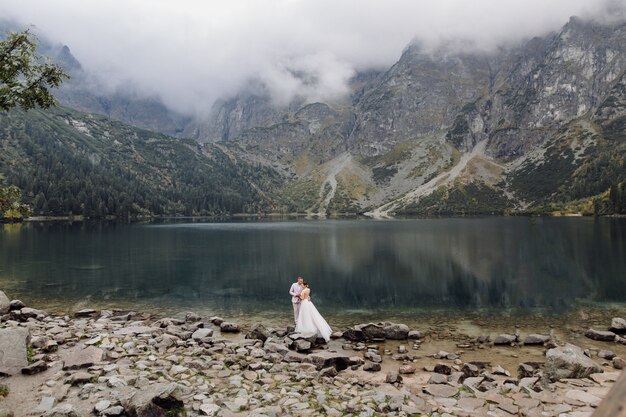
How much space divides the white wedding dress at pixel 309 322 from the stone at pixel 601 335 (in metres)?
21.6

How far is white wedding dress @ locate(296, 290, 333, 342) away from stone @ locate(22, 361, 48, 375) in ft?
57.8

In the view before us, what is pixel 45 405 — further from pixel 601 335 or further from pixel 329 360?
pixel 601 335

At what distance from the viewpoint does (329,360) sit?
85.4ft

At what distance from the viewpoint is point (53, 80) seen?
825 inches

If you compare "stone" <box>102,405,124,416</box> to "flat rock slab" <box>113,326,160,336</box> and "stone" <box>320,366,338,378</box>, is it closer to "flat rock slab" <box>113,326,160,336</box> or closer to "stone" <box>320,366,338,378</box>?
"stone" <box>320,366,338,378</box>

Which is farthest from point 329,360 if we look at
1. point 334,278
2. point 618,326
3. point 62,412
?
point 334,278

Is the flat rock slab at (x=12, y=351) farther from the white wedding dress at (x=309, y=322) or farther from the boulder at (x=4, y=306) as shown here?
the white wedding dress at (x=309, y=322)

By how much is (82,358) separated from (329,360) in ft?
46.5

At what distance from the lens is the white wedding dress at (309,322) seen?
3269 centimetres

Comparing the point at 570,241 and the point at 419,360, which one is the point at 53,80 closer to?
the point at 419,360

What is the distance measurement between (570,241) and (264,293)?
96.7 meters

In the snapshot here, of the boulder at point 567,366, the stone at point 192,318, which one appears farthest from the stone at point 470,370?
the stone at point 192,318

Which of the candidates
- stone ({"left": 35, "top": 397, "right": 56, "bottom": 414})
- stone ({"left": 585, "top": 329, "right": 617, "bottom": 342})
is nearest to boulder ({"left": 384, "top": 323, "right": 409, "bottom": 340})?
stone ({"left": 585, "top": 329, "right": 617, "bottom": 342})

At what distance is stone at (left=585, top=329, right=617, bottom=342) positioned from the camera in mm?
32500
